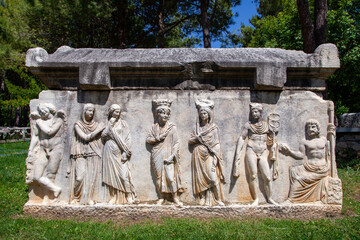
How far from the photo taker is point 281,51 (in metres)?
4.55

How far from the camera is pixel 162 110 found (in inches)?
166

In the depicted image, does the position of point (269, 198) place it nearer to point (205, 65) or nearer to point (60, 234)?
point (205, 65)

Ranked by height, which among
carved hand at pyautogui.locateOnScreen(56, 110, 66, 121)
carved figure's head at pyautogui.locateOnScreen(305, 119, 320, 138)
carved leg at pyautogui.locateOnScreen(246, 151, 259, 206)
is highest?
carved hand at pyautogui.locateOnScreen(56, 110, 66, 121)

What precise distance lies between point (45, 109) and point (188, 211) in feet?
8.66

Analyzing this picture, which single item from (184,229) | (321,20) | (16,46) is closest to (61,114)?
(184,229)

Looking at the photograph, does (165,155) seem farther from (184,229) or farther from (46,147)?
(46,147)

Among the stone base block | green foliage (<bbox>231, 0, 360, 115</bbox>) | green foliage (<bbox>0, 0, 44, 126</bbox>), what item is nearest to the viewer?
the stone base block

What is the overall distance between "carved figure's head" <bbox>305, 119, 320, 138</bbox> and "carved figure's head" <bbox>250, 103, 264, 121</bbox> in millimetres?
754

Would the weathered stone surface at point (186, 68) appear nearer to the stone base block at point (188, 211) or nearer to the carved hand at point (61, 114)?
the carved hand at point (61, 114)

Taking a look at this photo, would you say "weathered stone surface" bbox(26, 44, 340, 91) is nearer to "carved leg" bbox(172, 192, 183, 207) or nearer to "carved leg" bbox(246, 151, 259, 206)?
"carved leg" bbox(246, 151, 259, 206)

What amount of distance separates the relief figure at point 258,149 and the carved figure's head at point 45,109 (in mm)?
2891

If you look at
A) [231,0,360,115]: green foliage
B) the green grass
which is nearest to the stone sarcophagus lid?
the green grass

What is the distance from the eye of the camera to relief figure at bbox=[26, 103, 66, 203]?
13.8 feet

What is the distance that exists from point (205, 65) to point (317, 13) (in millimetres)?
5435
